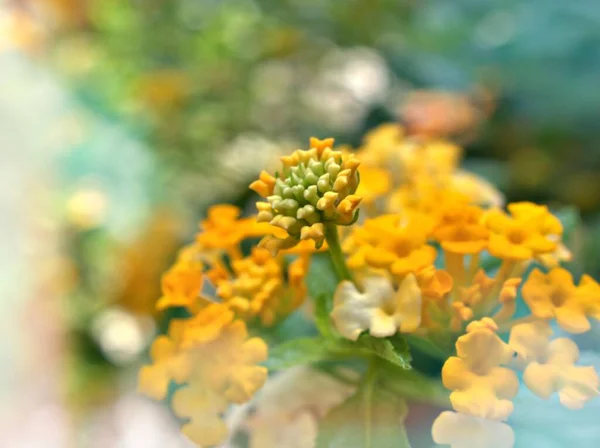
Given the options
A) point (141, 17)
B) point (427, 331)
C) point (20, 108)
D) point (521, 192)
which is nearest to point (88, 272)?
point (20, 108)

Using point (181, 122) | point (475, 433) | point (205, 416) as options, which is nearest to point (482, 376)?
point (475, 433)

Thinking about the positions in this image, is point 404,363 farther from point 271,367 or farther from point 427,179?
point 427,179

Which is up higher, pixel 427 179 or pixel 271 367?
pixel 427 179

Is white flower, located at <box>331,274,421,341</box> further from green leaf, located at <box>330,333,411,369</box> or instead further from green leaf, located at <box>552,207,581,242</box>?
green leaf, located at <box>552,207,581,242</box>

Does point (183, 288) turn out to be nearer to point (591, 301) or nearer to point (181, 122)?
point (591, 301)

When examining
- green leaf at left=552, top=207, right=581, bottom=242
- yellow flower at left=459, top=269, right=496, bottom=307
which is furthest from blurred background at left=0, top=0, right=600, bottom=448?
yellow flower at left=459, top=269, right=496, bottom=307

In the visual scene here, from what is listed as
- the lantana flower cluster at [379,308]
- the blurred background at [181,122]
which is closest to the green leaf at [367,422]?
the lantana flower cluster at [379,308]
